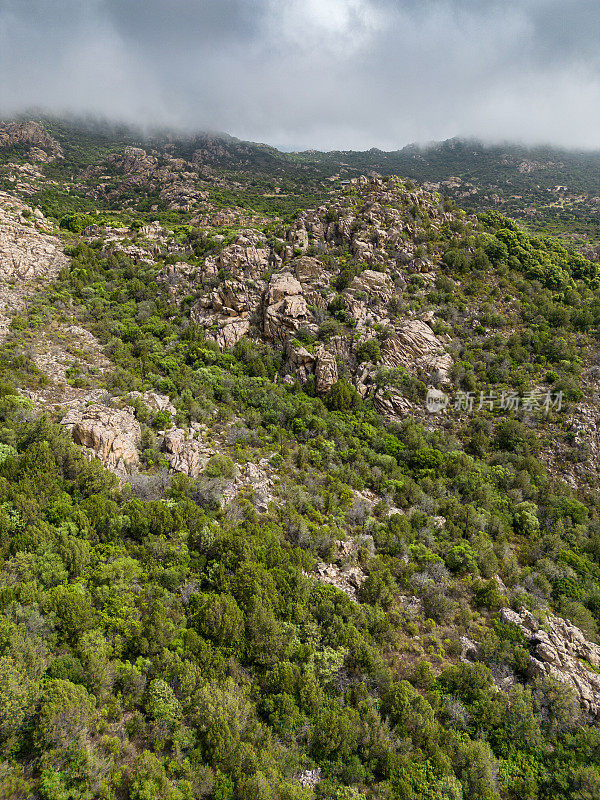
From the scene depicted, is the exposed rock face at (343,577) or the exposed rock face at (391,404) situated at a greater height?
the exposed rock face at (391,404)

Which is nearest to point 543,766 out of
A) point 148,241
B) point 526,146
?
point 148,241

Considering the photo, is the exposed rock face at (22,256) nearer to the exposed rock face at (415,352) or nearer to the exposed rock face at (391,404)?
the exposed rock face at (391,404)

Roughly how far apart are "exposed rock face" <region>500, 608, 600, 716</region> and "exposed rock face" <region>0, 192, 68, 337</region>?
4380 cm

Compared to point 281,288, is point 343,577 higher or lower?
lower

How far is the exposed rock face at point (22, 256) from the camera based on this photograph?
33.8 metres

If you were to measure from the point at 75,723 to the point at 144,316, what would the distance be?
36657 millimetres

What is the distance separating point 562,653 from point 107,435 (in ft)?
94.0

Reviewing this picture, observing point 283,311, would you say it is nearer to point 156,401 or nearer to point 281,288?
point 281,288

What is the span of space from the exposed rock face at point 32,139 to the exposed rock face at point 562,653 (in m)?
159

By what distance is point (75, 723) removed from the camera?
33.6 feet

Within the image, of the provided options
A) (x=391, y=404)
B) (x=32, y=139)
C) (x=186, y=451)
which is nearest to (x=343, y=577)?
(x=186, y=451)

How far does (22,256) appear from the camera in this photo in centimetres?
3950

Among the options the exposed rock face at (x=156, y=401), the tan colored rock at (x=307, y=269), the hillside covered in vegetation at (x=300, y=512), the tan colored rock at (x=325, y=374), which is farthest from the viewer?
the tan colored rock at (x=307, y=269)

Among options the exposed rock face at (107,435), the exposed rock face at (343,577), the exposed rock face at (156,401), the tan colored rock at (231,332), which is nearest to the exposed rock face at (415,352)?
the tan colored rock at (231,332)
